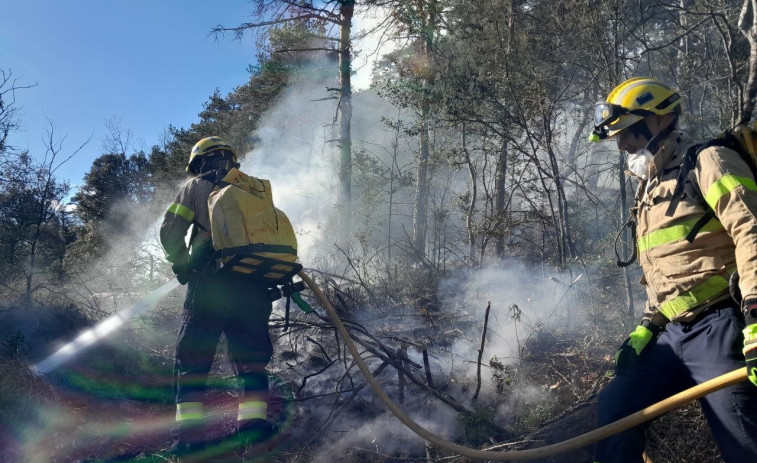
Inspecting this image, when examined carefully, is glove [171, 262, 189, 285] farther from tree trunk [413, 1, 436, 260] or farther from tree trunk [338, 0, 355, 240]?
tree trunk [338, 0, 355, 240]

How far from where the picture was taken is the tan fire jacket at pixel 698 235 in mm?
2012

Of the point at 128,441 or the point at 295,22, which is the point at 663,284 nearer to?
the point at 128,441

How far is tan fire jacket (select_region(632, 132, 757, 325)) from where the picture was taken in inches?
79.2

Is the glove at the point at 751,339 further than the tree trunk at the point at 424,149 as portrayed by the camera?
No

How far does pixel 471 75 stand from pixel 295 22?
6.83 m

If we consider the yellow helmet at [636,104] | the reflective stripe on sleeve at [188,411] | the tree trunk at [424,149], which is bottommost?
the reflective stripe on sleeve at [188,411]

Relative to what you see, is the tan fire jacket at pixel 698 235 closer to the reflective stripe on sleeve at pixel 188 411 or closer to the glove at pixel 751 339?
the glove at pixel 751 339

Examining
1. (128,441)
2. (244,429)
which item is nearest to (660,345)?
(244,429)

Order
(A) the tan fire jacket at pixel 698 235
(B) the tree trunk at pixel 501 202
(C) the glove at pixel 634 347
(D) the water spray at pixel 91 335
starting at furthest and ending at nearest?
1. (B) the tree trunk at pixel 501 202
2. (D) the water spray at pixel 91 335
3. (C) the glove at pixel 634 347
4. (A) the tan fire jacket at pixel 698 235

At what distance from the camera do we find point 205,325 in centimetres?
345

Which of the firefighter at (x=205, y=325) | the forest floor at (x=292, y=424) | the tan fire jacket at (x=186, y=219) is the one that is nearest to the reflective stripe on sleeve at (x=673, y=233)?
the forest floor at (x=292, y=424)

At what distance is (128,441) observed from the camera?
401 cm

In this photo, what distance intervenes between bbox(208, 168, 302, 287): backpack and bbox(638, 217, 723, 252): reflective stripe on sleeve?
2.26 m

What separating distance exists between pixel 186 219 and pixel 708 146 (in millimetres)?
3269
